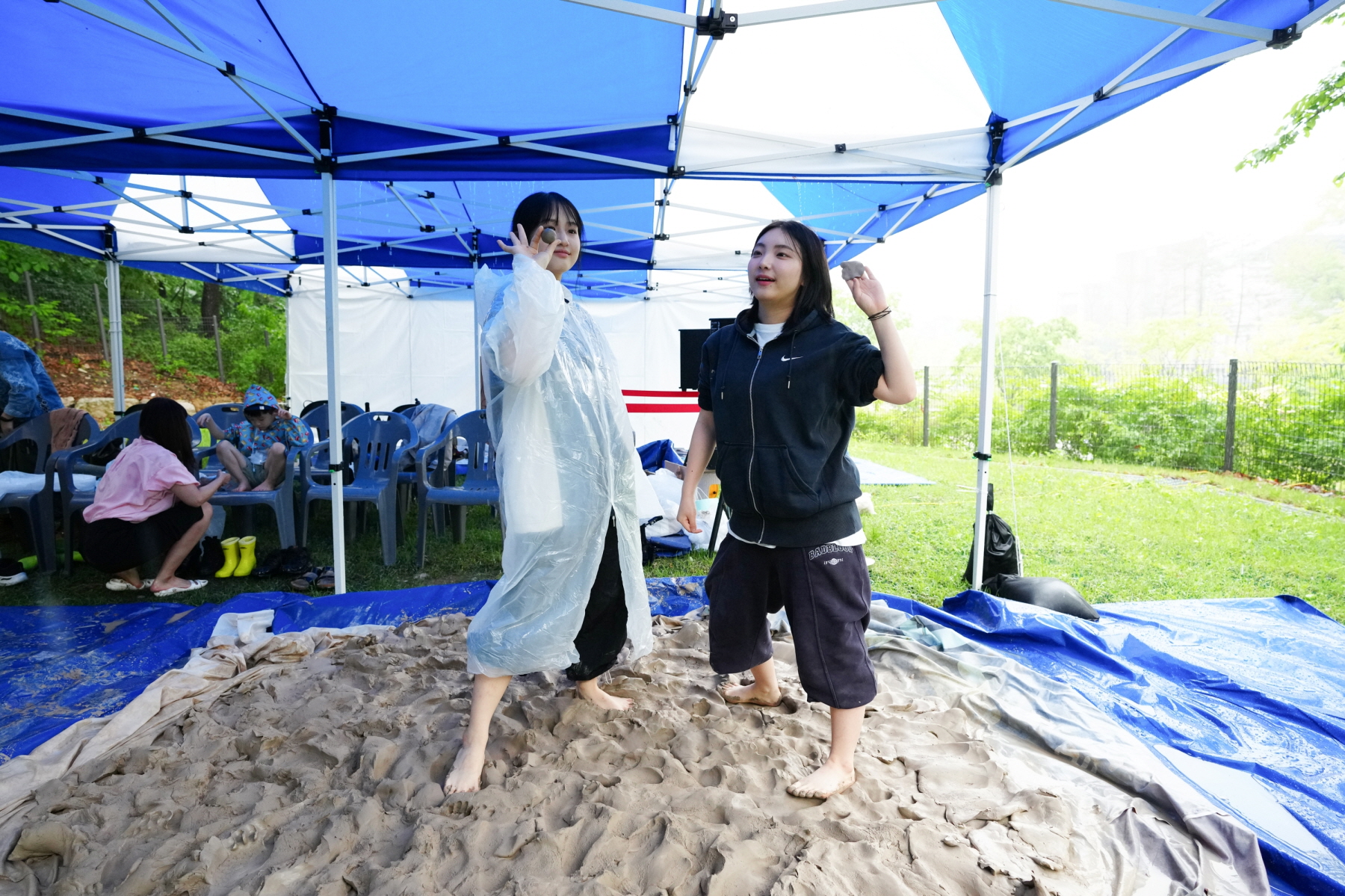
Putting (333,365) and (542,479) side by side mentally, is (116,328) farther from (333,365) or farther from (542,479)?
(542,479)

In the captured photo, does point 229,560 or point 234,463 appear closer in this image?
point 229,560

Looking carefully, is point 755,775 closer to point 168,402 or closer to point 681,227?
point 168,402

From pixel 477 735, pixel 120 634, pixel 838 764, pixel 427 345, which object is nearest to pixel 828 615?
pixel 838 764

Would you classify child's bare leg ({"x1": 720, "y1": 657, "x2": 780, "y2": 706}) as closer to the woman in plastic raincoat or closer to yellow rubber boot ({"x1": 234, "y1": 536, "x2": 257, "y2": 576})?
the woman in plastic raincoat

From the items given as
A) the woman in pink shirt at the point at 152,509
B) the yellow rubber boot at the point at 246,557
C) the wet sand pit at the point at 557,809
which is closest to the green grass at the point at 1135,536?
the wet sand pit at the point at 557,809

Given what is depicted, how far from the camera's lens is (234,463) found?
4.29 metres

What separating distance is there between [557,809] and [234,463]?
145 inches

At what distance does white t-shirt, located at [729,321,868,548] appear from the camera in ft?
6.02

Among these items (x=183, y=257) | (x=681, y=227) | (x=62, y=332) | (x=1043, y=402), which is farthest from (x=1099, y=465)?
(x=62, y=332)

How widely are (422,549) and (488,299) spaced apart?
2860 mm

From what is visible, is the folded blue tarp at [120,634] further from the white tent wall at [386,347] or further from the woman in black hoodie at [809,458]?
the white tent wall at [386,347]

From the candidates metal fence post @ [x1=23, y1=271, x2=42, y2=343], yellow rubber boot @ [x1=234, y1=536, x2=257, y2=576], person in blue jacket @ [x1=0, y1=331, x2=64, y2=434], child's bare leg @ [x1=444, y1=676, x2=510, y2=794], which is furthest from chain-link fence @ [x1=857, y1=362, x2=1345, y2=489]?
metal fence post @ [x1=23, y1=271, x2=42, y2=343]

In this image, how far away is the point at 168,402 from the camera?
3.78 meters

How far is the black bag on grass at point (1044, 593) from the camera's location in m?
3.29
